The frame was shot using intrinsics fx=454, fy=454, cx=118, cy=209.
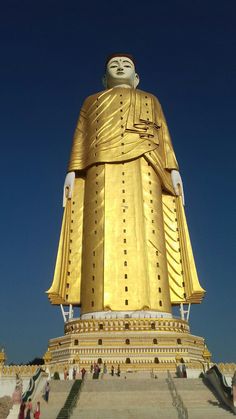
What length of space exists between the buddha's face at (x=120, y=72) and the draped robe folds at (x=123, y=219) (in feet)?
3.57

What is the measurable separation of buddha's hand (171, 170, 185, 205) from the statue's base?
345 inches

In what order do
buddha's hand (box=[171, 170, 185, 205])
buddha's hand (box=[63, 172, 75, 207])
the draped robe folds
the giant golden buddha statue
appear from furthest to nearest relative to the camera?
1. buddha's hand (box=[171, 170, 185, 205])
2. buddha's hand (box=[63, 172, 75, 207])
3. the draped robe folds
4. the giant golden buddha statue

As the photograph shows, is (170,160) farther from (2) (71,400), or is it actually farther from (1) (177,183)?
(2) (71,400)

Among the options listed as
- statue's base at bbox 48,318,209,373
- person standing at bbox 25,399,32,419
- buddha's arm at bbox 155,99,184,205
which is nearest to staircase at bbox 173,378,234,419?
person standing at bbox 25,399,32,419

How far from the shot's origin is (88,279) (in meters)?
25.2

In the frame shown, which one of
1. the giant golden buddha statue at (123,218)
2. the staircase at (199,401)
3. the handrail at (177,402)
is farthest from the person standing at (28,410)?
the giant golden buddha statue at (123,218)

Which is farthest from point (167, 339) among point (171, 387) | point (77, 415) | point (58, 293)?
point (77, 415)

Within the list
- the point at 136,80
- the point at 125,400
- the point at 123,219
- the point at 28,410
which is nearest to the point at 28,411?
the point at 28,410

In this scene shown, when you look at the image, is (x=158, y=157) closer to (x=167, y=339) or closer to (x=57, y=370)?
(x=167, y=339)

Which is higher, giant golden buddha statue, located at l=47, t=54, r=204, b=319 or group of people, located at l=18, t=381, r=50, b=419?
giant golden buddha statue, located at l=47, t=54, r=204, b=319

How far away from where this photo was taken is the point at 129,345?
21.8m

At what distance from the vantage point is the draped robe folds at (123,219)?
2464 centimetres

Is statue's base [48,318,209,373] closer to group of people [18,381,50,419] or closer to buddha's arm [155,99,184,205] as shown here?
buddha's arm [155,99,184,205]

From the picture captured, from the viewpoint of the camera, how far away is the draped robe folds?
80.8ft
